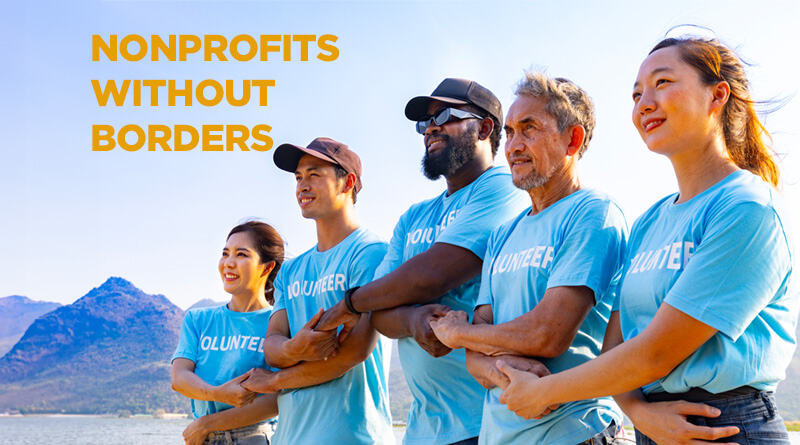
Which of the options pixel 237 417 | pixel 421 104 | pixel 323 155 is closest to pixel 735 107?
pixel 421 104

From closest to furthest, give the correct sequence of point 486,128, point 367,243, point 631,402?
point 631,402, point 486,128, point 367,243

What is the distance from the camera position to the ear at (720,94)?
2.64 metres

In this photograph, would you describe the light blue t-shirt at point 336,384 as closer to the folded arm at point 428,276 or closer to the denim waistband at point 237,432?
the denim waistband at point 237,432

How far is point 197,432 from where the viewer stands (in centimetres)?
512

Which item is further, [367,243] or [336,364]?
[367,243]

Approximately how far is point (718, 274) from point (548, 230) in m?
0.96

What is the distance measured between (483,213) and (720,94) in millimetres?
1457

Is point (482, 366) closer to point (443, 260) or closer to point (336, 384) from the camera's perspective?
point (443, 260)

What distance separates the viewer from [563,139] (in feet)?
11.0

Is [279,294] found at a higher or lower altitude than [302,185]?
lower

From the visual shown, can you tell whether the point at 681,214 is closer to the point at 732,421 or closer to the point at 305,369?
the point at 732,421

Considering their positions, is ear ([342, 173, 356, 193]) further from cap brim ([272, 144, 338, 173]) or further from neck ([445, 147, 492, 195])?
neck ([445, 147, 492, 195])

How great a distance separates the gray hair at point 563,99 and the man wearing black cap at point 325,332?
1.62 metres

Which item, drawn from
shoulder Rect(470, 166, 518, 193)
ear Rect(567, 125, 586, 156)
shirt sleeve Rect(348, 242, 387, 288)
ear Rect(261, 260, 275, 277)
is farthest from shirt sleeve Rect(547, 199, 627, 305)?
ear Rect(261, 260, 275, 277)
